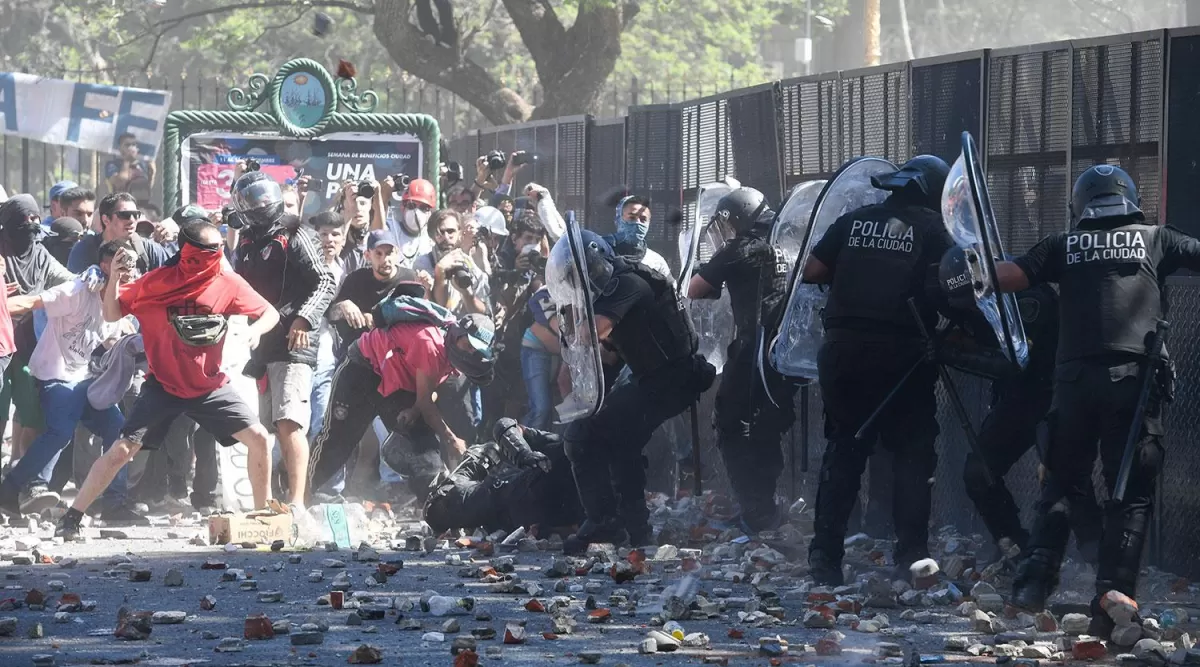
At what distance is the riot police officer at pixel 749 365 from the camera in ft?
31.1

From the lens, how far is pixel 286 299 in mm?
10469

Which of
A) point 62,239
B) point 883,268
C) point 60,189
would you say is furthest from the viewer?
point 60,189

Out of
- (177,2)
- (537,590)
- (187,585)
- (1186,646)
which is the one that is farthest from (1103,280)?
(177,2)

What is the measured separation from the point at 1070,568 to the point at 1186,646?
6.99ft

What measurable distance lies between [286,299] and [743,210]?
9.15 feet

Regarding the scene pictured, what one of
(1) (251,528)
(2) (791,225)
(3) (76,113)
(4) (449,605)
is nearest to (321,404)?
(1) (251,528)

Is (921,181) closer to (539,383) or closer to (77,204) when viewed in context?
(539,383)

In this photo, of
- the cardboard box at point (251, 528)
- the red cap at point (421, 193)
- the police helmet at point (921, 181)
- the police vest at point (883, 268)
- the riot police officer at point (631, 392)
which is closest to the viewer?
the police vest at point (883, 268)

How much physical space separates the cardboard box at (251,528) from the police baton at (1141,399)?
4.64 metres

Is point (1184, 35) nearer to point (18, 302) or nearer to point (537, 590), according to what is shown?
point (537, 590)

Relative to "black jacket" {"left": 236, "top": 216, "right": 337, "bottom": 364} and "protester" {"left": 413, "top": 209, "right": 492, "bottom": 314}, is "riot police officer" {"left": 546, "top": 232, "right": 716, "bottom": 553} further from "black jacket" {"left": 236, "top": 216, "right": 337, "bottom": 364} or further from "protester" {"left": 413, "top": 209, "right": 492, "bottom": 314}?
"protester" {"left": 413, "top": 209, "right": 492, "bottom": 314}

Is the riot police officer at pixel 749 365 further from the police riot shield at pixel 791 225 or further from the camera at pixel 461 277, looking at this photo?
the camera at pixel 461 277

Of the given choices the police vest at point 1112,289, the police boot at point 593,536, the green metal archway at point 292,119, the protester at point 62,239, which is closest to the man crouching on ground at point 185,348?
the police boot at point 593,536

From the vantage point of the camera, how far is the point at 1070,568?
855 centimetres
